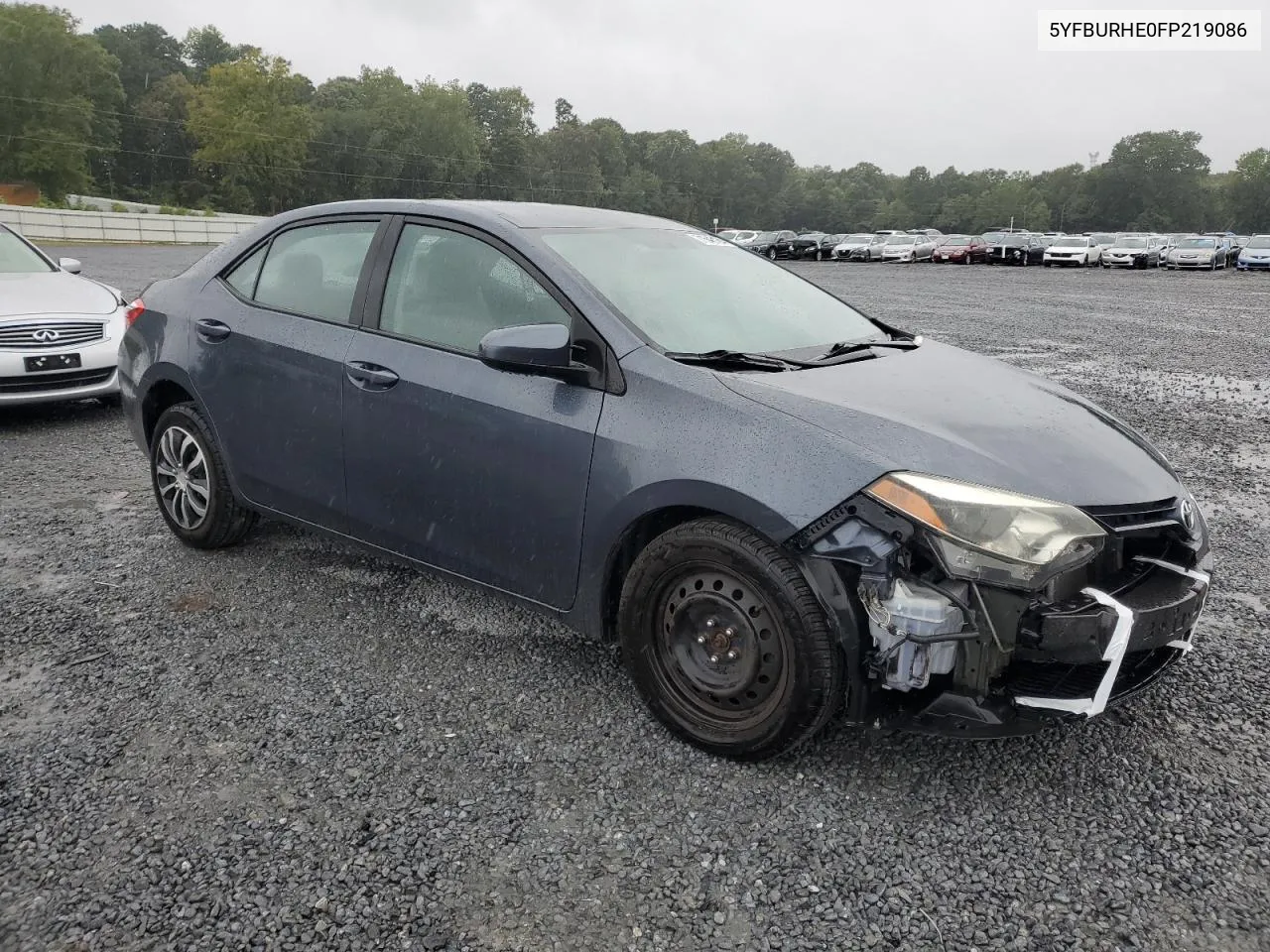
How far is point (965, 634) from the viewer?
2438 mm

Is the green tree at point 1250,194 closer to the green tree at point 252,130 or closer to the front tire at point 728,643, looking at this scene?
the green tree at point 252,130

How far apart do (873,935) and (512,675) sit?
157cm

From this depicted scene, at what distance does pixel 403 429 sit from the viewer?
338 centimetres

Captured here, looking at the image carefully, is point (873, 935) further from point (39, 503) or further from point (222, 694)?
point (39, 503)

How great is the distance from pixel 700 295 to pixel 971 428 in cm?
114

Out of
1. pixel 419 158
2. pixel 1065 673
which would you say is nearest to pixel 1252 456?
pixel 1065 673

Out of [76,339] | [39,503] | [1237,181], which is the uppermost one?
[1237,181]

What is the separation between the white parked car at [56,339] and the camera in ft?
22.2

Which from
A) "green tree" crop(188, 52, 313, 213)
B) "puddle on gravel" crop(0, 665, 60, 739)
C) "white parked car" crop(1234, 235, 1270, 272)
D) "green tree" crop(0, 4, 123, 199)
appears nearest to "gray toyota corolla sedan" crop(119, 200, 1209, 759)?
"puddle on gravel" crop(0, 665, 60, 739)

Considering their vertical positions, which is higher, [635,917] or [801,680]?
[801,680]

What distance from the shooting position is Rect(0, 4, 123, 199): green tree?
240 feet

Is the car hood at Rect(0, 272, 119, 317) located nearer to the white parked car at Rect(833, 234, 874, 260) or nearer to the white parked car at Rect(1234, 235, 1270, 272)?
the white parked car at Rect(1234, 235, 1270, 272)

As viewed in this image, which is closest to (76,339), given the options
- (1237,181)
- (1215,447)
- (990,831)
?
(990,831)

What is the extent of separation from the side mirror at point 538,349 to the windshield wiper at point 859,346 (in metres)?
0.85
